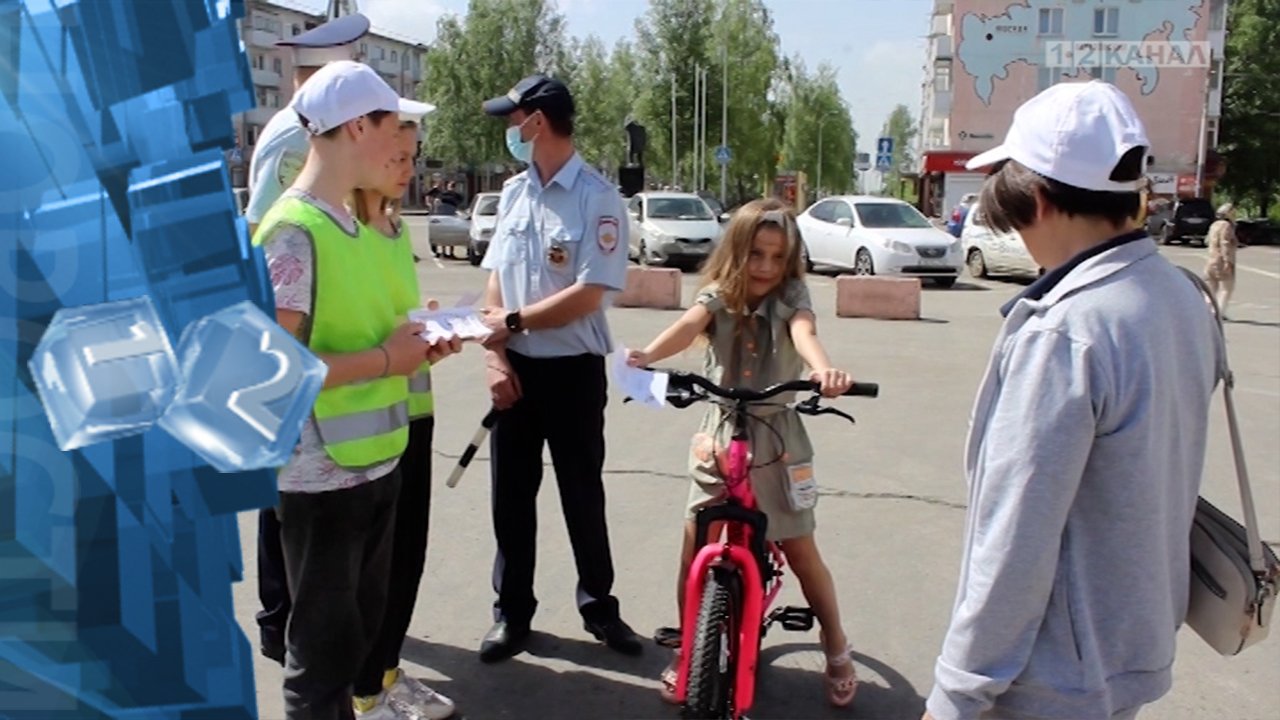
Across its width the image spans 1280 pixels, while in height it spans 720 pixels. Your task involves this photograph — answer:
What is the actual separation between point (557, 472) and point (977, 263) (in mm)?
19591

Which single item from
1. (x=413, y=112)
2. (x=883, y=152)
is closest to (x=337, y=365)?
(x=413, y=112)

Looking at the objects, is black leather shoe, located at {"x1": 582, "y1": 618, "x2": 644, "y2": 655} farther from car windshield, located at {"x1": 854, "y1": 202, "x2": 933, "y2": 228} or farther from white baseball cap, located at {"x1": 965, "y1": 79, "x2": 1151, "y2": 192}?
car windshield, located at {"x1": 854, "y1": 202, "x2": 933, "y2": 228}

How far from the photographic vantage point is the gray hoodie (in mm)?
1782

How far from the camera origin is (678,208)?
24375mm

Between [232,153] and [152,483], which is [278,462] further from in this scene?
[232,153]

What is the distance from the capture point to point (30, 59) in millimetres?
1375

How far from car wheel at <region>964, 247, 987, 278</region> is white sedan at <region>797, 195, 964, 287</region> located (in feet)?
7.61

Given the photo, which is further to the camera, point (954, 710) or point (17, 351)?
point (954, 710)

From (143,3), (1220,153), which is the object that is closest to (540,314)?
(143,3)

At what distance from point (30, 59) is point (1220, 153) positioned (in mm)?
59415

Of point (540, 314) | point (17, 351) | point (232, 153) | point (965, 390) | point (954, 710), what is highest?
point (232, 153)

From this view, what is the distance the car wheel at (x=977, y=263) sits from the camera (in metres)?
22.2

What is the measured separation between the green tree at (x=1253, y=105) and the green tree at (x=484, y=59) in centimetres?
3160
